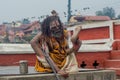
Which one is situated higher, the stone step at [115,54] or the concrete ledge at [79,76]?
the concrete ledge at [79,76]

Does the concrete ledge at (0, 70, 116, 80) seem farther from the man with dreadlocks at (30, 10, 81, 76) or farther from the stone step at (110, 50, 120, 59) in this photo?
the stone step at (110, 50, 120, 59)

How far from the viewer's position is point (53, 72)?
4.64 meters

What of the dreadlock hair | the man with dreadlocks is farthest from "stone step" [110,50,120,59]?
the dreadlock hair

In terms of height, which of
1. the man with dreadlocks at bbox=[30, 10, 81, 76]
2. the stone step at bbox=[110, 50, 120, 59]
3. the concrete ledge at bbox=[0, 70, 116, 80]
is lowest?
the stone step at bbox=[110, 50, 120, 59]

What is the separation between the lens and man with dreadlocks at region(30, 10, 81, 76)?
15.3 feet

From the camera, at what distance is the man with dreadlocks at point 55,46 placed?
4.67 meters

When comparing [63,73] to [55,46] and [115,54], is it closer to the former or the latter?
[55,46]

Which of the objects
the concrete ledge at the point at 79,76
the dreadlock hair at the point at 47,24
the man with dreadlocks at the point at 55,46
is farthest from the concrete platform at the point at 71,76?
the dreadlock hair at the point at 47,24

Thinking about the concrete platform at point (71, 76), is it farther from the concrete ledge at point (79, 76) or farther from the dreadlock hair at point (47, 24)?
the dreadlock hair at point (47, 24)

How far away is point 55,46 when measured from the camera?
4.74 meters

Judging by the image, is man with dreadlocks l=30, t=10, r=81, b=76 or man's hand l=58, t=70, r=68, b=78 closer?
man's hand l=58, t=70, r=68, b=78

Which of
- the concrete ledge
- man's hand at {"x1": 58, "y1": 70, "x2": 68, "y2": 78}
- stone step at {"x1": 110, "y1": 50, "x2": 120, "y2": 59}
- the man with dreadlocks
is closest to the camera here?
the concrete ledge

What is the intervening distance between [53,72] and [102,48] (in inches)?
384

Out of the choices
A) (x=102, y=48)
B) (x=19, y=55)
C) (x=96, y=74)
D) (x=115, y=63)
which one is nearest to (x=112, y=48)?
(x=102, y=48)
